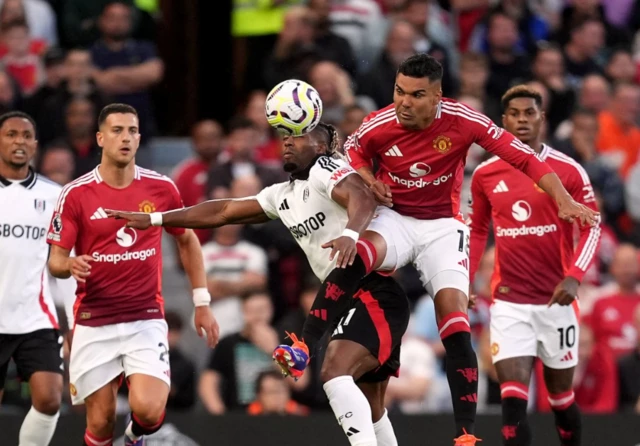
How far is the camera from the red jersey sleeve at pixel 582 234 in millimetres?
10281

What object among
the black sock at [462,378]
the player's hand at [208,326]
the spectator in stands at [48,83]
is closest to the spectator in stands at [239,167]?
the spectator in stands at [48,83]

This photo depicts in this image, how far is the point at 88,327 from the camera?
1020cm

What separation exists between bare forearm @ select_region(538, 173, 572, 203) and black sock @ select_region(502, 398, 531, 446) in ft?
6.34

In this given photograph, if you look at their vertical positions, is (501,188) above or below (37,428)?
above

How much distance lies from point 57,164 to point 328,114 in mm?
2722

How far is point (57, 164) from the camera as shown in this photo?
13.6 m

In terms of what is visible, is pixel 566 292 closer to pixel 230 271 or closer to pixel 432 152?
pixel 432 152

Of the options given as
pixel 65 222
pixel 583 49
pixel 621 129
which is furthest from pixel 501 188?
pixel 583 49

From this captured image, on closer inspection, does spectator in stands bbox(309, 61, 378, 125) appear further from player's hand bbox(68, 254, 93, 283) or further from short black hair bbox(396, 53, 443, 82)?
player's hand bbox(68, 254, 93, 283)

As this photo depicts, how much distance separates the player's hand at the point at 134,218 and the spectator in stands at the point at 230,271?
420 cm

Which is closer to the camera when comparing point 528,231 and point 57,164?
point 528,231

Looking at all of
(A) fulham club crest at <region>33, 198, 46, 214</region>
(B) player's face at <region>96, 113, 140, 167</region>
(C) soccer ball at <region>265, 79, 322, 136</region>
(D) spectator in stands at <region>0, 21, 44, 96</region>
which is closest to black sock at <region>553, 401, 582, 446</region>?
(C) soccer ball at <region>265, 79, 322, 136</region>

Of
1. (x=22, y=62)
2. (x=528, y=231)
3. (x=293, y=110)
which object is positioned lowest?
(x=528, y=231)

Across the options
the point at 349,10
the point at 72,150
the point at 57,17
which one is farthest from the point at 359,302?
the point at 57,17
